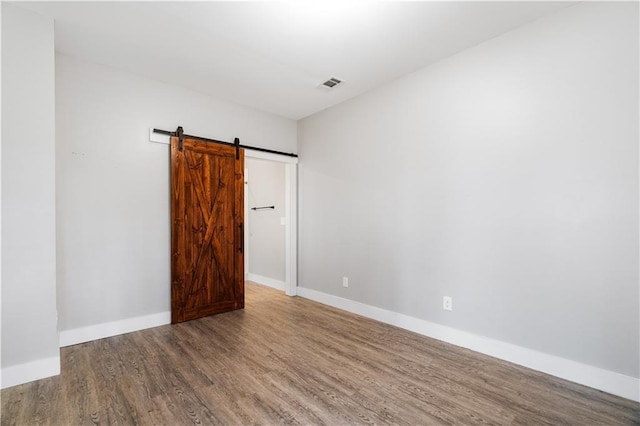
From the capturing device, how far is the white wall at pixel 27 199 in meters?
2.19

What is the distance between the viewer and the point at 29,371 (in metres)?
2.26

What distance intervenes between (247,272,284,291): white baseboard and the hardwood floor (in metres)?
A: 1.99

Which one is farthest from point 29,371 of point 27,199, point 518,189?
point 518,189

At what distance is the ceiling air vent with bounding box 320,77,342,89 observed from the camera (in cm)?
342

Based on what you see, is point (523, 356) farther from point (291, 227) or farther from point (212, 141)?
point (212, 141)

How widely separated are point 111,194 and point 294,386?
2557 millimetres

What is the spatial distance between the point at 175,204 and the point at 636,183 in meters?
3.97

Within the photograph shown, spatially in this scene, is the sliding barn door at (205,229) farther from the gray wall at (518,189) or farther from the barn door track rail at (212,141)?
the gray wall at (518,189)

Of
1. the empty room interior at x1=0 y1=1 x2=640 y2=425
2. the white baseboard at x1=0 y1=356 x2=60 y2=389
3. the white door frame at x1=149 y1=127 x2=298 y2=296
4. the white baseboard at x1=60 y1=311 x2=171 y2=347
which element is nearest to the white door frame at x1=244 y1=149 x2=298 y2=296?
the white door frame at x1=149 y1=127 x2=298 y2=296

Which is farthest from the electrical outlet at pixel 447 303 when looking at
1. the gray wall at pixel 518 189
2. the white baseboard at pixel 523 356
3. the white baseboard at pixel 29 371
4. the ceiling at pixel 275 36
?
the white baseboard at pixel 29 371

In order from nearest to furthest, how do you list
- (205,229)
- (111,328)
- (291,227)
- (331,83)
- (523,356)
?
1. (523,356)
2. (111,328)
3. (331,83)
4. (205,229)
5. (291,227)

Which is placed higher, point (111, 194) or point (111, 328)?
point (111, 194)

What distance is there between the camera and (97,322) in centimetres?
303

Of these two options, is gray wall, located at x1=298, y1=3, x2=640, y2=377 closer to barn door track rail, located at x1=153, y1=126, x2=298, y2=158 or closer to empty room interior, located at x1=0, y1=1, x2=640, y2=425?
empty room interior, located at x1=0, y1=1, x2=640, y2=425
